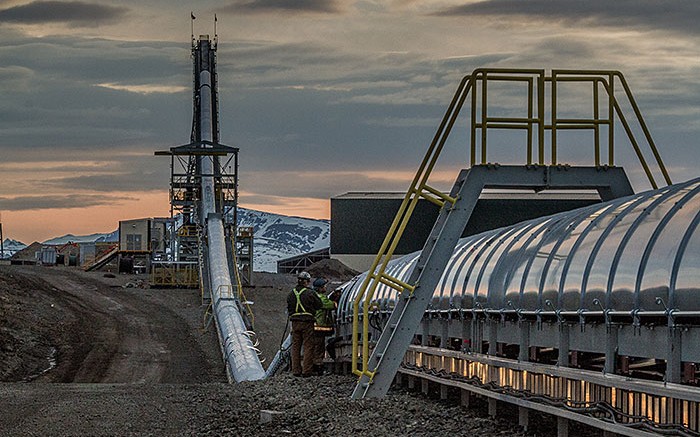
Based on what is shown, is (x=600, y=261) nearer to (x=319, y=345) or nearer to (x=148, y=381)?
(x=319, y=345)

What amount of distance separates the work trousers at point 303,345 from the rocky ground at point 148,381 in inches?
14.1

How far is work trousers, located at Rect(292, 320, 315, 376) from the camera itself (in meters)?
25.5

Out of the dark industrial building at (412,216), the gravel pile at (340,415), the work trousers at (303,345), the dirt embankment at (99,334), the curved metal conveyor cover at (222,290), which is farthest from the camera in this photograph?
the dark industrial building at (412,216)

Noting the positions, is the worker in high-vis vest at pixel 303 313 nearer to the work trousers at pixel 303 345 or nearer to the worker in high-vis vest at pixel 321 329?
the work trousers at pixel 303 345

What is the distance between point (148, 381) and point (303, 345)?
12447 mm

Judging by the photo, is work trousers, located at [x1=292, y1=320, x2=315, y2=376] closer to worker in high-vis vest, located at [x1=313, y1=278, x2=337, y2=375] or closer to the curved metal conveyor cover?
worker in high-vis vest, located at [x1=313, y1=278, x2=337, y2=375]

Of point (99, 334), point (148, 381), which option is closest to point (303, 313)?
point (148, 381)

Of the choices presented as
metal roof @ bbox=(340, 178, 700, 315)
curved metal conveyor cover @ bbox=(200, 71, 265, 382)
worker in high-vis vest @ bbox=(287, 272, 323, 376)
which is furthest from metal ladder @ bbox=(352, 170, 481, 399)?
curved metal conveyor cover @ bbox=(200, 71, 265, 382)

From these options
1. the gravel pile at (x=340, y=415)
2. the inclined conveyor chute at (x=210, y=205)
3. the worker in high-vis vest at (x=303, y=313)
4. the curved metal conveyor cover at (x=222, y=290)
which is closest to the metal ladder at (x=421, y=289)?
the gravel pile at (x=340, y=415)

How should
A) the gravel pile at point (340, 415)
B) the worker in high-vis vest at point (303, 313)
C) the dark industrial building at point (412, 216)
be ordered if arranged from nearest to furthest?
the gravel pile at point (340, 415), the worker in high-vis vest at point (303, 313), the dark industrial building at point (412, 216)

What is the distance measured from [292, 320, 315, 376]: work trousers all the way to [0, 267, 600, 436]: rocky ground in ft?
1.17

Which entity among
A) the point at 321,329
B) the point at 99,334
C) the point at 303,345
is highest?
the point at 321,329

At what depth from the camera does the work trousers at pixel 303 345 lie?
25.5m

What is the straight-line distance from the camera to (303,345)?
85.6 feet
